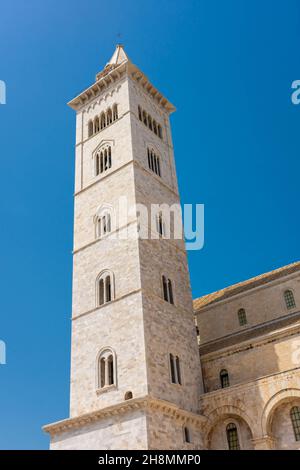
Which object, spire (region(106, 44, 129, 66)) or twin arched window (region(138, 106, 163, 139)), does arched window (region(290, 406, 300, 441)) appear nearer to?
twin arched window (region(138, 106, 163, 139))

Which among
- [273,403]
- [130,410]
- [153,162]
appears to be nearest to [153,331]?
[130,410]

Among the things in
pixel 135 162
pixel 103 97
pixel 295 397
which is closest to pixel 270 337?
pixel 295 397

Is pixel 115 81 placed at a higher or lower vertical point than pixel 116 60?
lower

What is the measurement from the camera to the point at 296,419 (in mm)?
20406

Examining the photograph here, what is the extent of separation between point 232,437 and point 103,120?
21.3 m

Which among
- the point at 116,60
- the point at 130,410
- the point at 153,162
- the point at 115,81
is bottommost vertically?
the point at 130,410

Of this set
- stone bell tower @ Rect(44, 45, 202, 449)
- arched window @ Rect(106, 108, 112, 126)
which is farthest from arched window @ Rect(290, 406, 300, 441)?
arched window @ Rect(106, 108, 112, 126)

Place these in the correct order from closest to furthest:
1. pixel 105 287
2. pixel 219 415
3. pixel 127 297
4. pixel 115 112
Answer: pixel 219 415 → pixel 127 297 → pixel 105 287 → pixel 115 112

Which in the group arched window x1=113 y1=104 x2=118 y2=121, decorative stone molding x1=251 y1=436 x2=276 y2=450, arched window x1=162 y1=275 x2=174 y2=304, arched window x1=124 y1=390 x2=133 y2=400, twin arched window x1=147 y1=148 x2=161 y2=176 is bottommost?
decorative stone molding x1=251 y1=436 x2=276 y2=450

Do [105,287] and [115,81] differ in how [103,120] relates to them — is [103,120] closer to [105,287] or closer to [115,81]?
[115,81]

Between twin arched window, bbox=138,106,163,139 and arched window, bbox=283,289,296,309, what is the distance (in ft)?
45.0

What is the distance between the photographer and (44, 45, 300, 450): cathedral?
811 inches

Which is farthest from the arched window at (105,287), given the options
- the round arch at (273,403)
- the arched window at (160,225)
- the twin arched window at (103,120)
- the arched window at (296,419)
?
the twin arched window at (103,120)

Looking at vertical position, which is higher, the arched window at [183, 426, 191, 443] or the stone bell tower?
the stone bell tower
